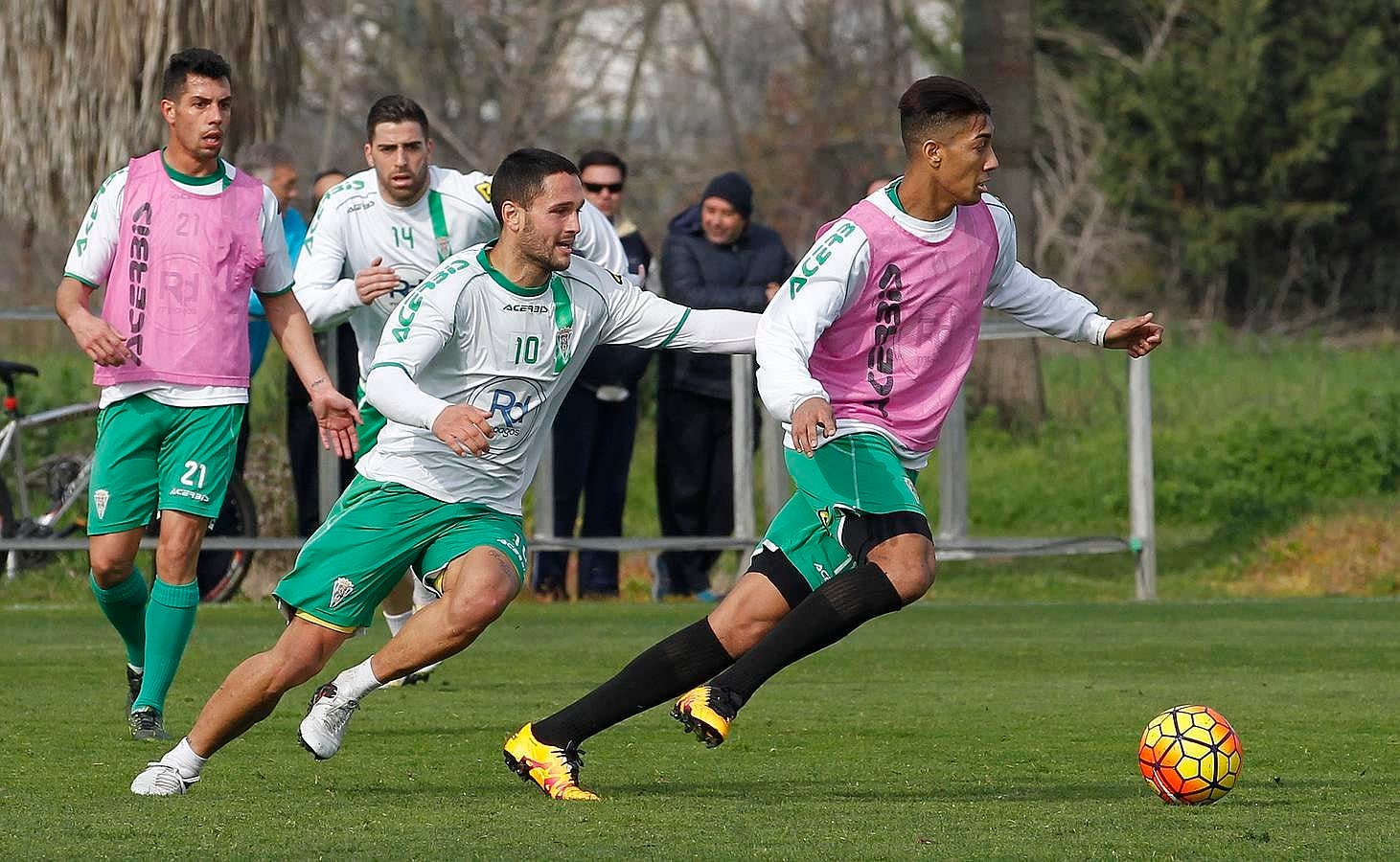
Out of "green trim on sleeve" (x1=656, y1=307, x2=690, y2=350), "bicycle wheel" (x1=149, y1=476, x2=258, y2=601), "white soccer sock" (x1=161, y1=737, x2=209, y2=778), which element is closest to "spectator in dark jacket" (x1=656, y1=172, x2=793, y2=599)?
"bicycle wheel" (x1=149, y1=476, x2=258, y2=601)

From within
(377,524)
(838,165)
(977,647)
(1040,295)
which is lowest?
(977,647)

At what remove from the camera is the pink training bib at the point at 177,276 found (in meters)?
7.38

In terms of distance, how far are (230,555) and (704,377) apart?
2928 millimetres

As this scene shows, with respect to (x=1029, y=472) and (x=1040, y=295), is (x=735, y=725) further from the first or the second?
(x=1029, y=472)

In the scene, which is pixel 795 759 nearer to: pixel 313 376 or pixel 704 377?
pixel 313 376

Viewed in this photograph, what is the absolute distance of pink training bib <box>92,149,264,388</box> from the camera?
7.38m

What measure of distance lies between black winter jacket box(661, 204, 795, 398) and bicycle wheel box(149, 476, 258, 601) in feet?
8.44

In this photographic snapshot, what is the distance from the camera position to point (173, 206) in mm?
7402

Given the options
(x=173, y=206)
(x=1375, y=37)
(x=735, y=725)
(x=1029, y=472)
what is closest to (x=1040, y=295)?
(x=735, y=725)

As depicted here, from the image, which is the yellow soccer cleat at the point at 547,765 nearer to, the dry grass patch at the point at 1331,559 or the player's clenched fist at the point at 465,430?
the player's clenched fist at the point at 465,430

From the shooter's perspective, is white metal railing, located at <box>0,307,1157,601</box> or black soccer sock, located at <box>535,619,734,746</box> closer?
black soccer sock, located at <box>535,619,734,746</box>

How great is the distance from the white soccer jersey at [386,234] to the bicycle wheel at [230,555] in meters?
4.27

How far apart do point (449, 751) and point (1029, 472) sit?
33.7ft

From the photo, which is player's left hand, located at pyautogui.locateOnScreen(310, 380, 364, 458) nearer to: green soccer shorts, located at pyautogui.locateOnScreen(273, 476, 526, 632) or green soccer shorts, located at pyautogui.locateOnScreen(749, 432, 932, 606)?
green soccer shorts, located at pyautogui.locateOnScreen(273, 476, 526, 632)
